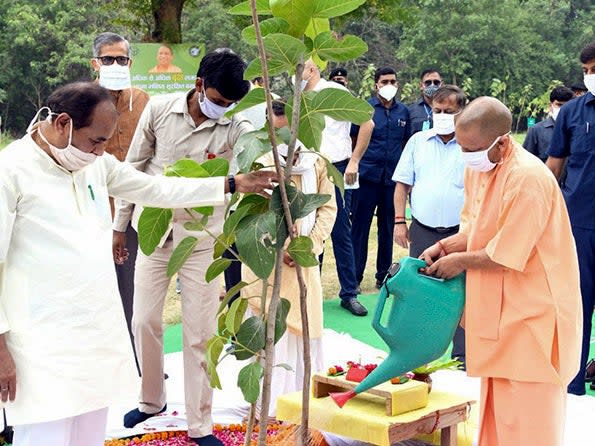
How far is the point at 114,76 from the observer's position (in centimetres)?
552

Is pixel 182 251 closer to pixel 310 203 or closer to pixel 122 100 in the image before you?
pixel 310 203

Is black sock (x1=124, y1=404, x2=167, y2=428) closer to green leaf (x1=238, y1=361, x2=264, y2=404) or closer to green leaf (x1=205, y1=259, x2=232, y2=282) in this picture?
green leaf (x1=205, y1=259, x2=232, y2=282)

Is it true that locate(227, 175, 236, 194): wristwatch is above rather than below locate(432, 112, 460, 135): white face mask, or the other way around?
below

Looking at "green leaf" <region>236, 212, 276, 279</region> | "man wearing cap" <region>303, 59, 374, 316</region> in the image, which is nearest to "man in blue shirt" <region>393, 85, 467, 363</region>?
"man wearing cap" <region>303, 59, 374, 316</region>

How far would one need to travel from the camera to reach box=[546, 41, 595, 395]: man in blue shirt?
17.7 ft

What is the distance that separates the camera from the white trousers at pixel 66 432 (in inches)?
126

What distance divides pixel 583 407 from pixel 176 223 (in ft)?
8.39

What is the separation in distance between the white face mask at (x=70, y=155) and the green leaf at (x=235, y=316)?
2.42 ft

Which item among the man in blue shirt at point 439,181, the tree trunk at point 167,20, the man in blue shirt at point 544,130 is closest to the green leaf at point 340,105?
the man in blue shirt at point 439,181

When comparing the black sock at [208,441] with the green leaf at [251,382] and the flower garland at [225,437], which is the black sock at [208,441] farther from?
the green leaf at [251,382]

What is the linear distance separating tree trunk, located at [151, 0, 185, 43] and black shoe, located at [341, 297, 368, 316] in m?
7.86

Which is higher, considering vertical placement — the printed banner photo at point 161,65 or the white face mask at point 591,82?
the printed banner photo at point 161,65

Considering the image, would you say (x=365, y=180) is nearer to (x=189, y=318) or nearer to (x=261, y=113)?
(x=261, y=113)

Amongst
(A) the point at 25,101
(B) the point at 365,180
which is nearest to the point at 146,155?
(B) the point at 365,180
